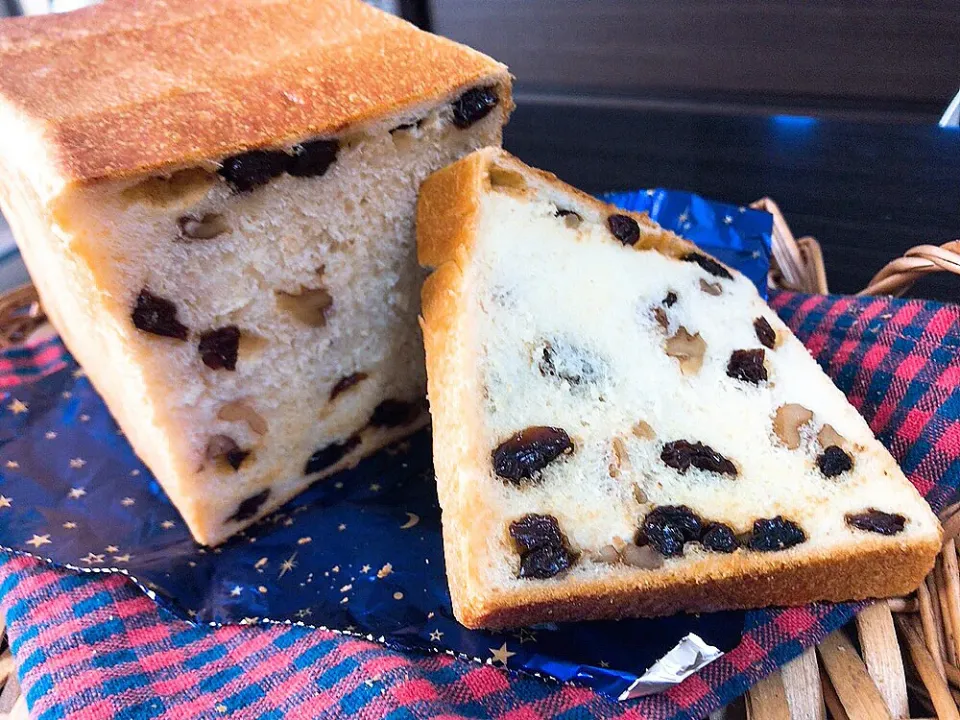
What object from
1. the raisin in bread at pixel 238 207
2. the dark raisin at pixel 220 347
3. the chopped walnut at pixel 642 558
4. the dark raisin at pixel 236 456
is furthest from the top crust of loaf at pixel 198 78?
the chopped walnut at pixel 642 558

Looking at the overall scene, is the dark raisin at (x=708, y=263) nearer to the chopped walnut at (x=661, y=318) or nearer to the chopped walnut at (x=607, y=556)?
the chopped walnut at (x=661, y=318)

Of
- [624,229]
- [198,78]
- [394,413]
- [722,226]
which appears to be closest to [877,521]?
[624,229]

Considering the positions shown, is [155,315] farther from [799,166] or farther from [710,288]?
[799,166]

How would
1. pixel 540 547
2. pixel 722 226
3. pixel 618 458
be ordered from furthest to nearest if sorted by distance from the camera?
pixel 722 226 < pixel 618 458 < pixel 540 547

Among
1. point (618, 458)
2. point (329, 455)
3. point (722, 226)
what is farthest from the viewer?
point (722, 226)

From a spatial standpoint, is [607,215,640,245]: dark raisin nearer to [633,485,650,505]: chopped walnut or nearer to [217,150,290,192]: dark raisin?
[633,485,650,505]: chopped walnut

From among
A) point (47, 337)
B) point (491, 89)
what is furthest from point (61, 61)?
point (47, 337)
